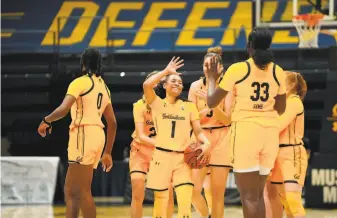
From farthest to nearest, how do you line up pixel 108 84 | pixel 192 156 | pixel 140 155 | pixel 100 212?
pixel 108 84 → pixel 100 212 → pixel 140 155 → pixel 192 156

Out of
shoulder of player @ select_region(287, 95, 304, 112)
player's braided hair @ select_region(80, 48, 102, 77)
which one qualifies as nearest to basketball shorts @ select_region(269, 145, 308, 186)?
shoulder of player @ select_region(287, 95, 304, 112)

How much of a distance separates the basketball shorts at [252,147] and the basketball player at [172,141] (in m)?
1.12

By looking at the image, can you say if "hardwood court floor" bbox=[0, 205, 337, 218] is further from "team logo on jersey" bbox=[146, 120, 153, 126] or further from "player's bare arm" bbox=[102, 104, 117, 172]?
"player's bare arm" bbox=[102, 104, 117, 172]

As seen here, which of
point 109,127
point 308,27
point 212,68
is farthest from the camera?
point 308,27

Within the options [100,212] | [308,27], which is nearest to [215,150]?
[100,212]

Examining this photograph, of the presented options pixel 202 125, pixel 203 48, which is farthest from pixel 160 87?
pixel 203 48

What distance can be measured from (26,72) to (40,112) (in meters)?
1.14

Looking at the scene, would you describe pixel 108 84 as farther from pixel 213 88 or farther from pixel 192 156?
pixel 213 88

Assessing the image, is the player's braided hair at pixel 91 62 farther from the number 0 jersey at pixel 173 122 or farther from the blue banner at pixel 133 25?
the blue banner at pixel 133 25

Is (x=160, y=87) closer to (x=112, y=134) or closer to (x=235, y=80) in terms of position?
(x=112, y=134)

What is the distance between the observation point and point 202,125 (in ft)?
28.3

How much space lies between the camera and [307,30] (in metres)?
16.2

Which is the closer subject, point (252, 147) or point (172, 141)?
point (252, 147)

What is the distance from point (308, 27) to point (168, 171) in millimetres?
→ 9083
